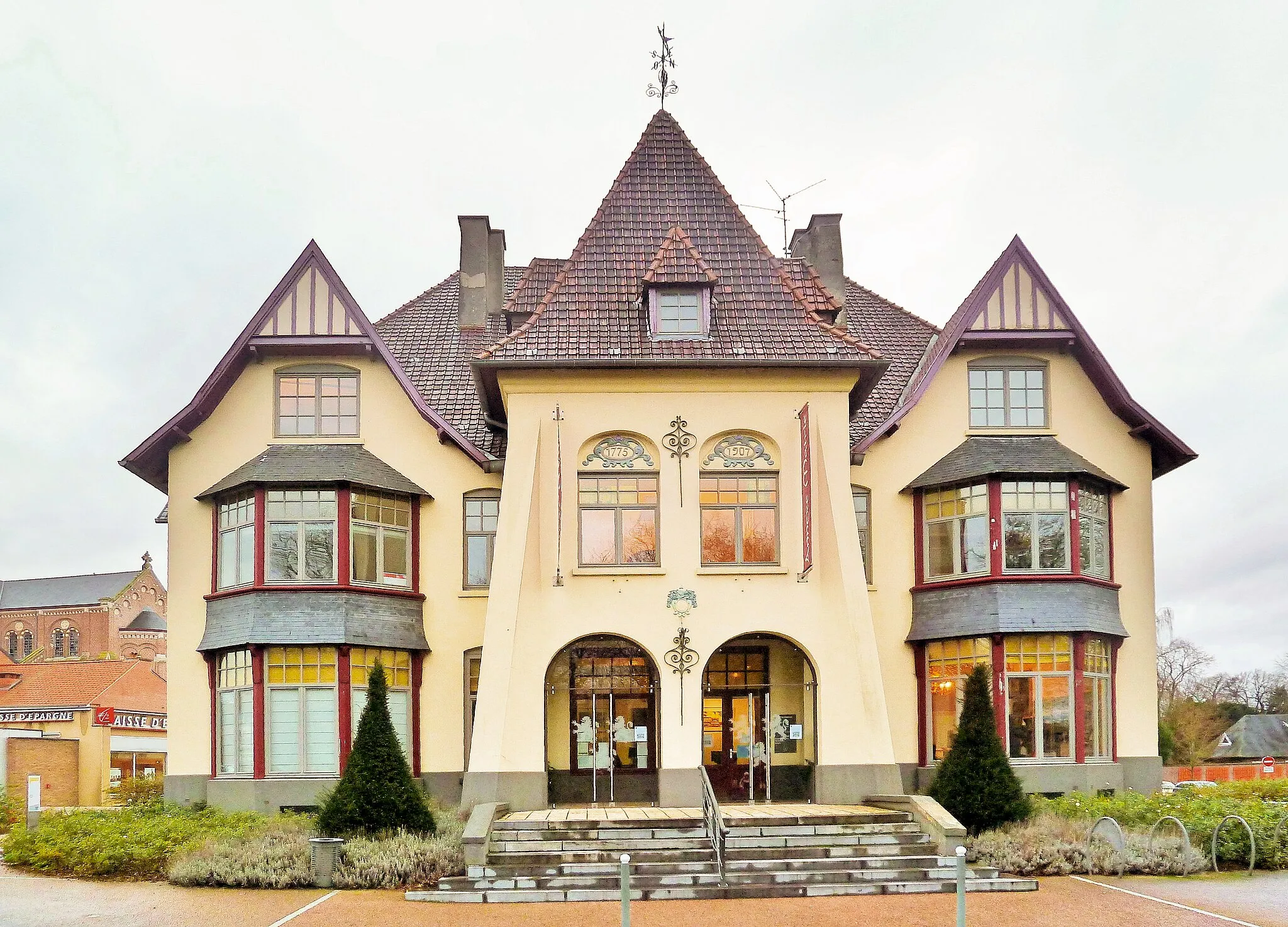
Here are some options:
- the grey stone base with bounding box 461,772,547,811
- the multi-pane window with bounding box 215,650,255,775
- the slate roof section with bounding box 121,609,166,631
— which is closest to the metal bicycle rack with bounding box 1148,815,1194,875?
the grey stone base with bounding box 461,772,547,811

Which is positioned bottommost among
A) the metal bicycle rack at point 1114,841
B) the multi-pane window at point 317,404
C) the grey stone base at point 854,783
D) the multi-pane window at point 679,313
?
the metal bicycle rack at point 1114,841

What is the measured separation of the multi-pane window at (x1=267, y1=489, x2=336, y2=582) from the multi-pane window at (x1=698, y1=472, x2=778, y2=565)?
6.65 metres

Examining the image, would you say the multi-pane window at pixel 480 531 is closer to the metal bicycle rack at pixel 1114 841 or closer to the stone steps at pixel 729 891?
the stone steps at pixel 729 891

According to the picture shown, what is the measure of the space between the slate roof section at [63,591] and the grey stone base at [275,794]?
263 ft

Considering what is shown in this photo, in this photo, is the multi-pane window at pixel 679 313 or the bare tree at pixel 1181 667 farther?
the bare tree at pixel 1181 667

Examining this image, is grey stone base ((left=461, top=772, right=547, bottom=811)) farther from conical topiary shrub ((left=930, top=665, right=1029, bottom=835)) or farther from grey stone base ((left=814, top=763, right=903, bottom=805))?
conical topiary shrub ((left=930, top=665, right=1029, bottom=835))

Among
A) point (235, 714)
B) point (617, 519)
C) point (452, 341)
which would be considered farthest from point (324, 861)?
point (452, 341)

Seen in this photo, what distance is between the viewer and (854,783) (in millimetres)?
20609

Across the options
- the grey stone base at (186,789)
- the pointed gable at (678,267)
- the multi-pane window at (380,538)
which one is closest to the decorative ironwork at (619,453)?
the pointed gable at (678,267)

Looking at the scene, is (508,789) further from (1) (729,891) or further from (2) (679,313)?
(2) (679,313)

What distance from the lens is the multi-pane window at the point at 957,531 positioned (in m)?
24.1

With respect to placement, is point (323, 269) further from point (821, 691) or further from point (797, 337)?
point (821, 691)

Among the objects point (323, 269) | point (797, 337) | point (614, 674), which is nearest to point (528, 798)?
point (614, 674)

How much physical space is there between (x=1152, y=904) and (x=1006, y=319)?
477 inches
